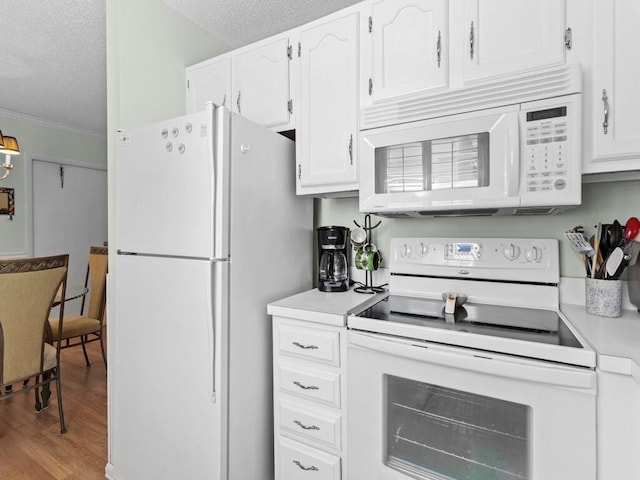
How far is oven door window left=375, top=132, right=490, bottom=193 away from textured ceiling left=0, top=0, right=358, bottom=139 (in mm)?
1201

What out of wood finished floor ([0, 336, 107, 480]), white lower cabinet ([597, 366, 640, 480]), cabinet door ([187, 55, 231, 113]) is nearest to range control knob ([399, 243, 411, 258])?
white lower cabinet ([597, 366, 640, 480])

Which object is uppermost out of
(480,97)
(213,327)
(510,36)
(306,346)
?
(510,36)

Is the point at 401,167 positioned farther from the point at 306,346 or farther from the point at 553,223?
the point at 306,346

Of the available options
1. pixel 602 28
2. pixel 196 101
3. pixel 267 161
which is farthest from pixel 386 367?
pixel 196 101

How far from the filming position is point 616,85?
117 cm

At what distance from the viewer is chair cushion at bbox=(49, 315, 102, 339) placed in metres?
2.67

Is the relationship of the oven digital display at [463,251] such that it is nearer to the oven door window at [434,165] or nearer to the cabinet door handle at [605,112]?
the oven door window at [434,165]

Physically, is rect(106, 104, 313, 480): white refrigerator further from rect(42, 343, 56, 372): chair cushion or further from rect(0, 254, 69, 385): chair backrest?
rect(42, 343, 56, 372): chair cushion

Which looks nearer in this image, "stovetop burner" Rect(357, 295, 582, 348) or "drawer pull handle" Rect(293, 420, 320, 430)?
"stovetop burner" Rect(357, 295, 582, 348)

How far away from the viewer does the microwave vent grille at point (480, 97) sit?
120 centimetres

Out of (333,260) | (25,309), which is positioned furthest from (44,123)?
(333,260)

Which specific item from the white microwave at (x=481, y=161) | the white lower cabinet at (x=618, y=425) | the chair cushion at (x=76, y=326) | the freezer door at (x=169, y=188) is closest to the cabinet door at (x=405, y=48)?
the white microwave at (x=481, y=161)

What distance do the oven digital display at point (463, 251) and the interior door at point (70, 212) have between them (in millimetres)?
4689

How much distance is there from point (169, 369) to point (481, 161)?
1.58 m
